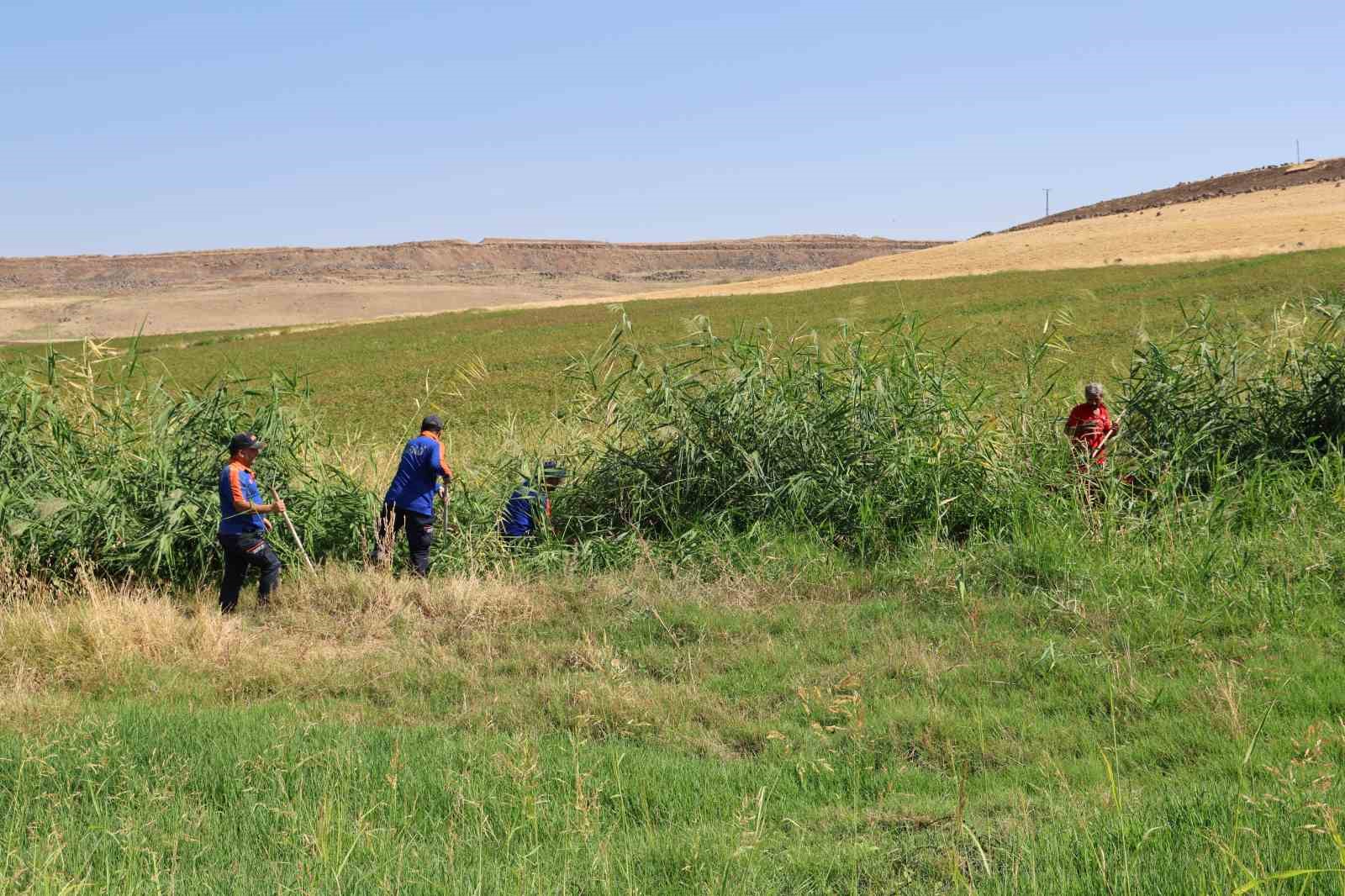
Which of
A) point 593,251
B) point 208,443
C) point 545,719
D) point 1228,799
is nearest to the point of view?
point 1228,799

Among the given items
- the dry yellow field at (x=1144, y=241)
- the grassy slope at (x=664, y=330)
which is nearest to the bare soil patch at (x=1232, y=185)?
the dry yellow field at (x=1144, y=241)

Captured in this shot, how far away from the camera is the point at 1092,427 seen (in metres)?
9.58

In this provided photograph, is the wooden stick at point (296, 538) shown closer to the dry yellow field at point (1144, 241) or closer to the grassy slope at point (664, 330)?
the grassy slope at point (664, 330)

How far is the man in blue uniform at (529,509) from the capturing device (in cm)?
971

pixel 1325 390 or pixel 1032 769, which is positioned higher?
pixel 1325 390

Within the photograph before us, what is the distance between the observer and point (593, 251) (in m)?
165

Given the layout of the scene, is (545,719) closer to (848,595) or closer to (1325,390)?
(848,595)

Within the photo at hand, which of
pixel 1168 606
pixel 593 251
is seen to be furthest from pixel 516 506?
pixel 593 251

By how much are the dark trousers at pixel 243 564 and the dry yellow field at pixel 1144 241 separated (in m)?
46.8

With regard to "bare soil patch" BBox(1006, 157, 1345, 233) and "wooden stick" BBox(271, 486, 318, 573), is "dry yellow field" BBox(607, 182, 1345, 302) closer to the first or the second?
"bare soil patch" BBox(1006, 157, 1345, 233)

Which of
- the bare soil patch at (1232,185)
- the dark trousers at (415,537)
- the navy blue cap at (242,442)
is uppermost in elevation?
the bare soil patch at (1232,185)

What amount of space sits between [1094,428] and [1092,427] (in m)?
Answer: 0.02

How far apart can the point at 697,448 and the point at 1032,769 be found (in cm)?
530

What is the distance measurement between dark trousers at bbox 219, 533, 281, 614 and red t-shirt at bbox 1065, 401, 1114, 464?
256 inches
